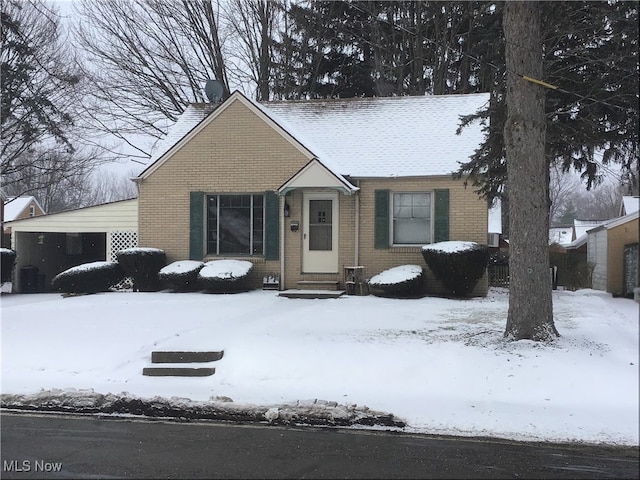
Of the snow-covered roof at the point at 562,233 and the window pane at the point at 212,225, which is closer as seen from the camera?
the window pane at the point at 212,225

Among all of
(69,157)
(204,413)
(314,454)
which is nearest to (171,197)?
(204,413)

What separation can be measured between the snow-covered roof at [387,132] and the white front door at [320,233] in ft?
3.25

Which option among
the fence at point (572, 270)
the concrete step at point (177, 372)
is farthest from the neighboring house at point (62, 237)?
the fence at point (572, 270)

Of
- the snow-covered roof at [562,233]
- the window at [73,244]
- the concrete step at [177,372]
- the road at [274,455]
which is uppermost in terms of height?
the snow-covered roof at [562,233]

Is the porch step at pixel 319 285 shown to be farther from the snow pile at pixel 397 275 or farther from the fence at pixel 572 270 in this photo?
the fence at pixel 572 270

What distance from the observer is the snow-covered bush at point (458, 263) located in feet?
43.5

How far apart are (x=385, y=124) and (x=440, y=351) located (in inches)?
417

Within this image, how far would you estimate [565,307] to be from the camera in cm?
1172

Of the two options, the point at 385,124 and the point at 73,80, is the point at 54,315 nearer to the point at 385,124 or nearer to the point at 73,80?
the point at 385,124

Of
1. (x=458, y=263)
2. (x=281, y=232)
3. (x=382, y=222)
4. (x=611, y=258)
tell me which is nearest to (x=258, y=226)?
(x=281, y=232)

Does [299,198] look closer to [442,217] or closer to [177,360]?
[442,217]

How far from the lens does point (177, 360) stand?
7691mm

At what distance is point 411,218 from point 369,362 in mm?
8013

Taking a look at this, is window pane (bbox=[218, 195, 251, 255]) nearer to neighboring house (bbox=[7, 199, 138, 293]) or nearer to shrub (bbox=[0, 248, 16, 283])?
neighboring house (bbox=[7, 199, 138, 293])
